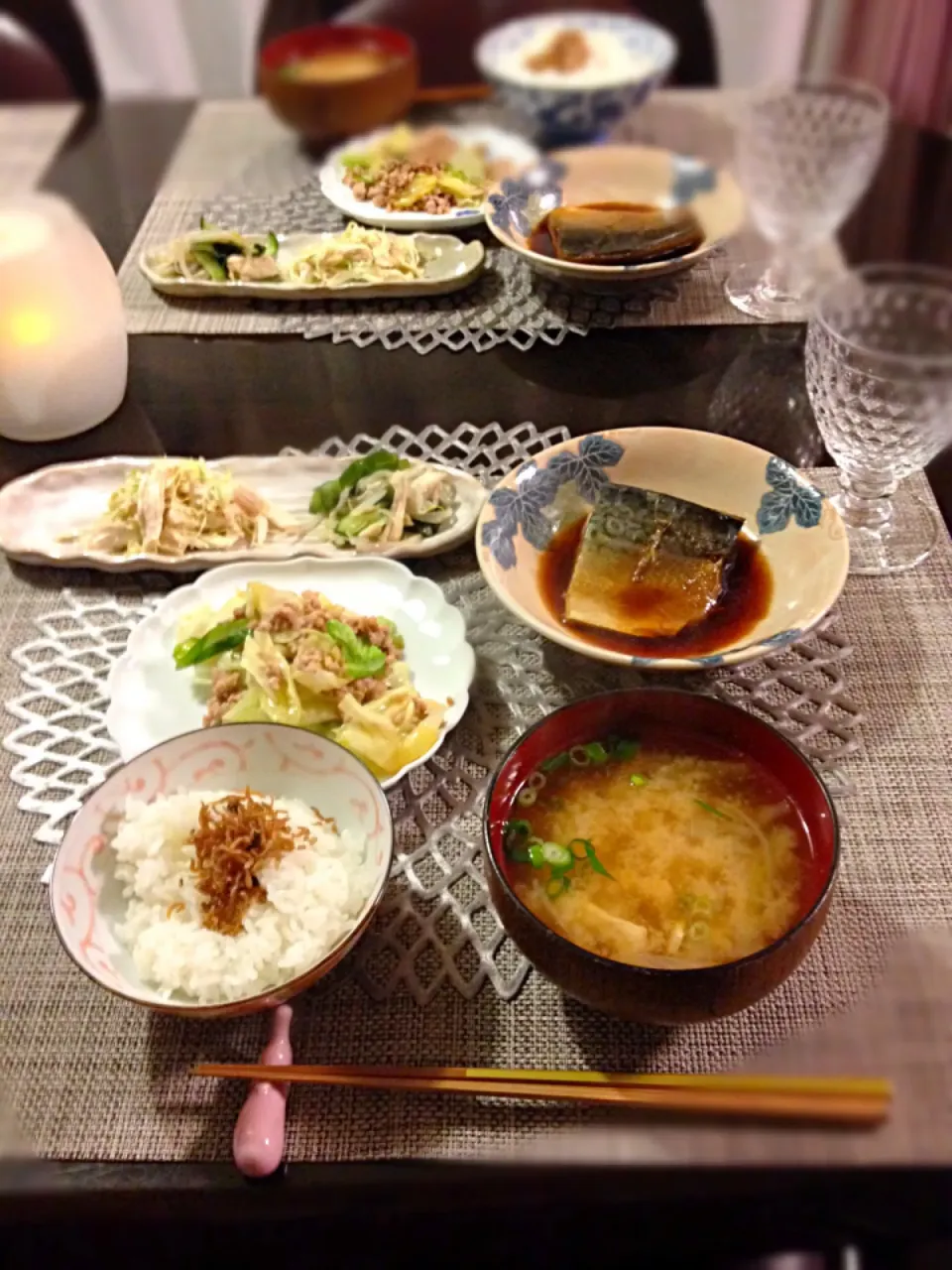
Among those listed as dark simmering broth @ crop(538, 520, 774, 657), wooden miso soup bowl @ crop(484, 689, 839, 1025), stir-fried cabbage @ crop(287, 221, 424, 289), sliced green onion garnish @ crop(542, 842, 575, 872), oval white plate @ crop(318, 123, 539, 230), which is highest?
oval white plate @ crop(318, 123, 539, 230)

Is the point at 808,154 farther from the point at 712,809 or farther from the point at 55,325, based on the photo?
the point at 55,325

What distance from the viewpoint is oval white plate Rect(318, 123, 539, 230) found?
85cm

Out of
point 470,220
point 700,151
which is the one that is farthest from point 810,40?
point 470,220

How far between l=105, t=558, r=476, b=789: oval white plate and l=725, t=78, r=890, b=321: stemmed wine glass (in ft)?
1.25

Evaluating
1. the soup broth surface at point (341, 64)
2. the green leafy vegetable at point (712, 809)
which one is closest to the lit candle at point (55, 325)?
the soup broth surface at point (341, 64)

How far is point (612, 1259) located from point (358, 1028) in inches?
8.9

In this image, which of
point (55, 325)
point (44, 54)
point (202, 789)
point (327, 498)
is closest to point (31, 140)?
point (55, 325)

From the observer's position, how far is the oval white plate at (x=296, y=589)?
697 millimetres

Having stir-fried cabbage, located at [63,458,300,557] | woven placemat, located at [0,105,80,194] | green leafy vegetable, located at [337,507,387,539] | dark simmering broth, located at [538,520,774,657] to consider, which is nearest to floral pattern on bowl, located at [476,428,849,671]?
dark simmering broth, located at [538,520,774,657]

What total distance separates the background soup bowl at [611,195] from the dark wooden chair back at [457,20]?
10 cm

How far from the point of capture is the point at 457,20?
0.69m

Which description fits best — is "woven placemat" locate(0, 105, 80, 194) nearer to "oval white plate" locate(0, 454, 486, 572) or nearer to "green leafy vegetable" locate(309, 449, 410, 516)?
"oval white plate" locate(0, 454, 486, 572)

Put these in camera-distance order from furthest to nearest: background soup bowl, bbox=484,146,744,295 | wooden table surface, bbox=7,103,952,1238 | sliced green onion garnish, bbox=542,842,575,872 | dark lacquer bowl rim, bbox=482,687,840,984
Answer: wooden table surface, bbox=7,103,952,1238, background soup bowl, bbox=484,146,744,295, sliced green onion garnish, bbox=542,842,575,872, dark lacquer bowl rim, bbox=482,687,840,984

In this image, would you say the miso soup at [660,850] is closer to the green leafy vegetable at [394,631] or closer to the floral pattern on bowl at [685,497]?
the floral pattern on bowl at [685,497]
